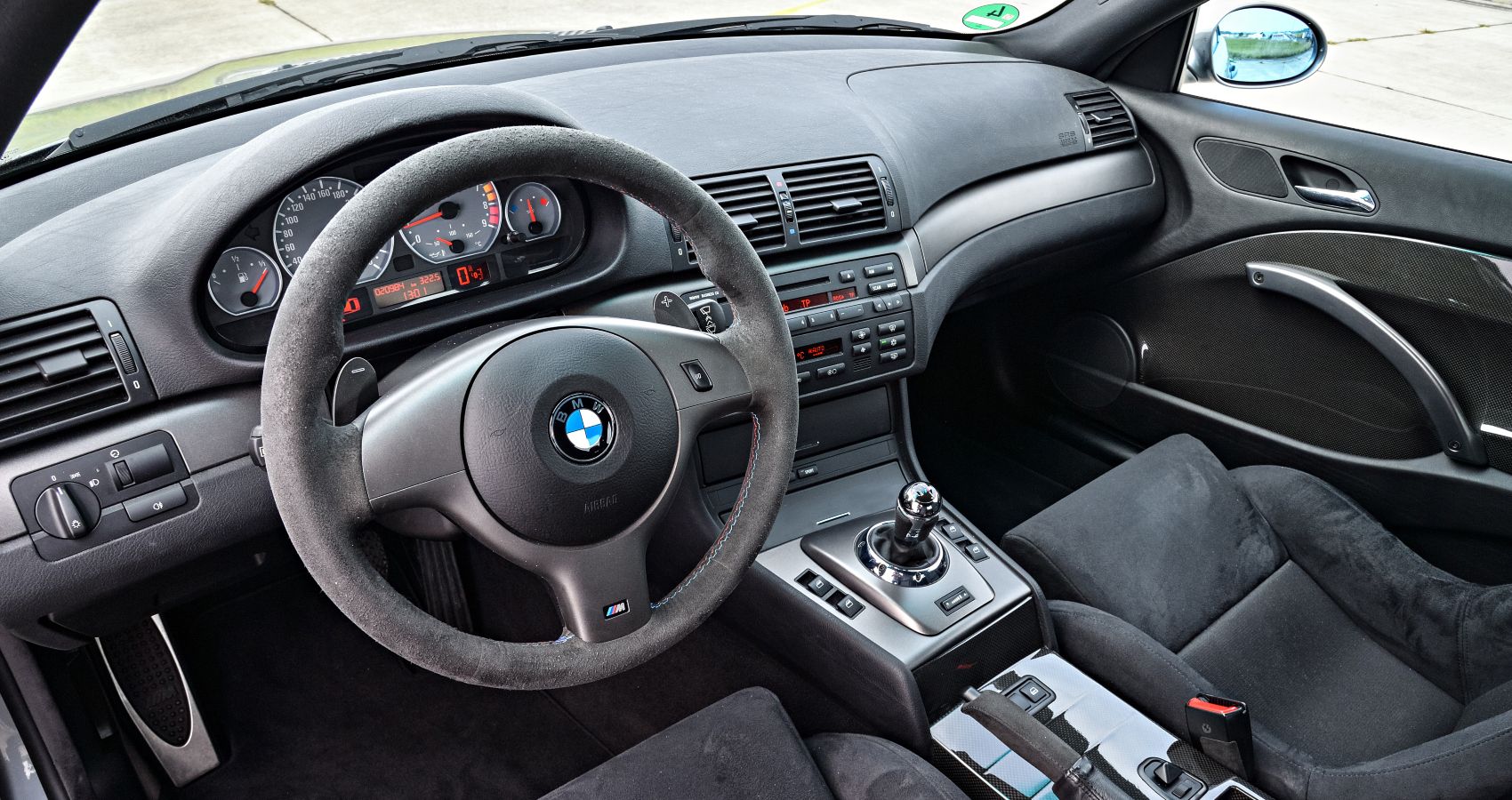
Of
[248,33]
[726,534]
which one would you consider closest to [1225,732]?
[726,534]

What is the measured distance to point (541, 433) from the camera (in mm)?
1105

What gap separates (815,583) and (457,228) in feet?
2.63

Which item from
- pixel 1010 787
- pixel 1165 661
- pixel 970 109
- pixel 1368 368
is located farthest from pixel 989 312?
pixel 1010 787

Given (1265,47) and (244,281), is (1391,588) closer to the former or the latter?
(1265,47)

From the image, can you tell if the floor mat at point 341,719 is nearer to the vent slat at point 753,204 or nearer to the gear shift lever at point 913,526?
the gear shift lever at point 913,526

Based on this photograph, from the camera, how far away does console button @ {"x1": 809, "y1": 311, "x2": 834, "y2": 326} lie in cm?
188

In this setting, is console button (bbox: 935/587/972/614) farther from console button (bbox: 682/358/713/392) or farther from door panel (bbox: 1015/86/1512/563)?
door panel (bbox: 1015/86/1512/563)

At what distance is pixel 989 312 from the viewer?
2.80m

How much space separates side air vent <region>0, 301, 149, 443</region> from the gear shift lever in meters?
1.07

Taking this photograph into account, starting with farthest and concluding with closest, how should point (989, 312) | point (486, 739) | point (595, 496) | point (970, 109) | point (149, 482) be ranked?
1. point (989, 312)
2. point (970, 109)
3. point (486, 739)
4. point (149, 482)
5. point (595, 496)

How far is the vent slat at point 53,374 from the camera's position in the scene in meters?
1.23

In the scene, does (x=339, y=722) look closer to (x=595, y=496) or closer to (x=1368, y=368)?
(x=595, y=496)

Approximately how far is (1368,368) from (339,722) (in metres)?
2.19

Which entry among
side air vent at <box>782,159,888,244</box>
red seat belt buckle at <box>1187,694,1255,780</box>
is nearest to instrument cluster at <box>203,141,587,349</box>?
side air vent at <box>782,159,888,244</box>
